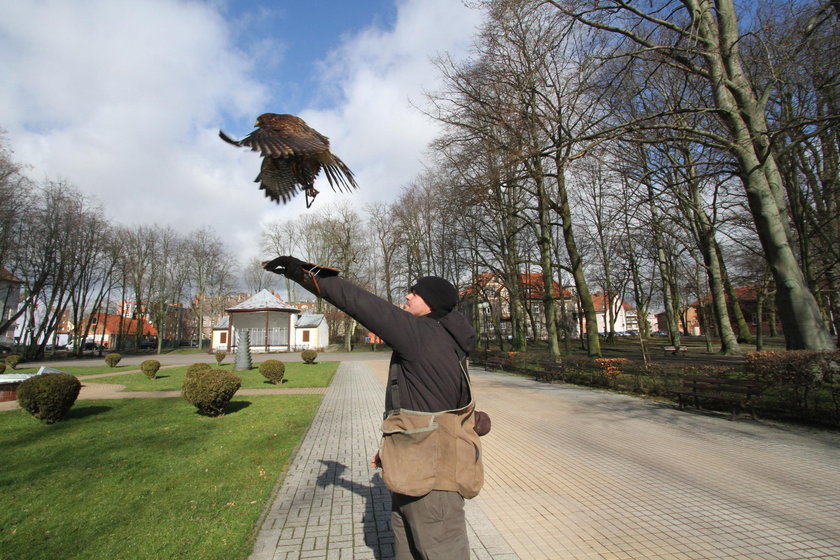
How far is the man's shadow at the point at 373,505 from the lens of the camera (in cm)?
359

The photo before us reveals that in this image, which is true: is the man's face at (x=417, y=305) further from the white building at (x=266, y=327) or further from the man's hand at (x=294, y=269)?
the white building at (x=266, y=327)

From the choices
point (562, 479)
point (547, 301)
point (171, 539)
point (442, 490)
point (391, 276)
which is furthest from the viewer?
point (391, 276)

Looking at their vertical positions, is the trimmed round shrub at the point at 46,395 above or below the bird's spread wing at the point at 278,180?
below

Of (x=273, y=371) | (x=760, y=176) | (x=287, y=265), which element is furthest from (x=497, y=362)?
(x=287, y=265)

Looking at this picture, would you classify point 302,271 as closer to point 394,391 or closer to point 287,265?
point 287,265

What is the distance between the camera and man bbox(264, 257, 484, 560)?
→ 2.03m

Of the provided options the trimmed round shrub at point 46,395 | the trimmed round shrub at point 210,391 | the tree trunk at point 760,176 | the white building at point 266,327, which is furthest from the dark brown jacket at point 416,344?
the white building at point 266,327

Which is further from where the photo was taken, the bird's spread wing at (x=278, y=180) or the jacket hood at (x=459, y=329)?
the bird's spread wing at (x=278, y=180)


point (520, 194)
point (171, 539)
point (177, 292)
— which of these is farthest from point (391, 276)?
point (171, 539)

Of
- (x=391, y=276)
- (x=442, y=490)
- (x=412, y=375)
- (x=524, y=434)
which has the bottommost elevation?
(x=524, y=434)

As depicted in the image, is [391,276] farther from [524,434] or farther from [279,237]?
[524,434]

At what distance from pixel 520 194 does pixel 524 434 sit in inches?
633

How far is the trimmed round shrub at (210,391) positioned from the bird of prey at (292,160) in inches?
305

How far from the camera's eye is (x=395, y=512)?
2.24 meters
